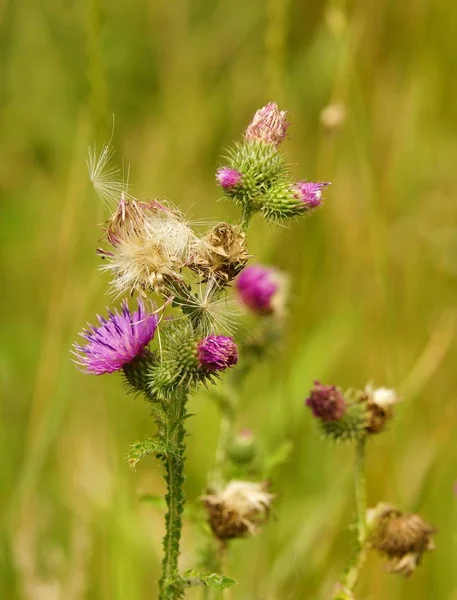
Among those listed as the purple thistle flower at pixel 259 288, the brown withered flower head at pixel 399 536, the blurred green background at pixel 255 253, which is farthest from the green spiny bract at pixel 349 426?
the purple thistle flower at pixel 259 288

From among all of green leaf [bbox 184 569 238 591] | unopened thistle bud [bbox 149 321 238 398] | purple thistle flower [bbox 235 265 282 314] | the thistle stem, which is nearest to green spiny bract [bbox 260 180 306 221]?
unopened thistle bud [bbox 149 321 238 398]

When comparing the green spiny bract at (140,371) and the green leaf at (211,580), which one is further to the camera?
the green spiny bract at (140,371)

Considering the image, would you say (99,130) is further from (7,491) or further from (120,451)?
(7,491)

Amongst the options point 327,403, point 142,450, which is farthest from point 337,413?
point 142,450

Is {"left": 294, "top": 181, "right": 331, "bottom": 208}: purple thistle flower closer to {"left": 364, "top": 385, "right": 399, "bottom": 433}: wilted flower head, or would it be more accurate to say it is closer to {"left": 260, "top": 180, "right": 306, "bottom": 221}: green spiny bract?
{"left": 260, "top": 180, "right": 306, "bottom": 221}: green spiny bract

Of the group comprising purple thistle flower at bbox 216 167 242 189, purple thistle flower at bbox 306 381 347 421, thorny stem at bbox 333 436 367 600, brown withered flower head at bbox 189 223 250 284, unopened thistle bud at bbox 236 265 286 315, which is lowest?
thorny stem at bbox 333 436 367 600

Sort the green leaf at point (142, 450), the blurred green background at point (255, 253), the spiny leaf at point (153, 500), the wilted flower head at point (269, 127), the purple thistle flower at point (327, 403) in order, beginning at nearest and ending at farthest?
the green leaf at point (142, 450) → the wilted flower head at point (269, 127) → the purple thistle flower at point (327, 403) → the spiny leaf at point (153, 500) → the blurred green background at point (255, 253)

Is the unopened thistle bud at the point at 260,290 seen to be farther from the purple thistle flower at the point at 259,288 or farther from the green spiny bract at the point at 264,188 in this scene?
the green spiny bract at the point at 264,188
